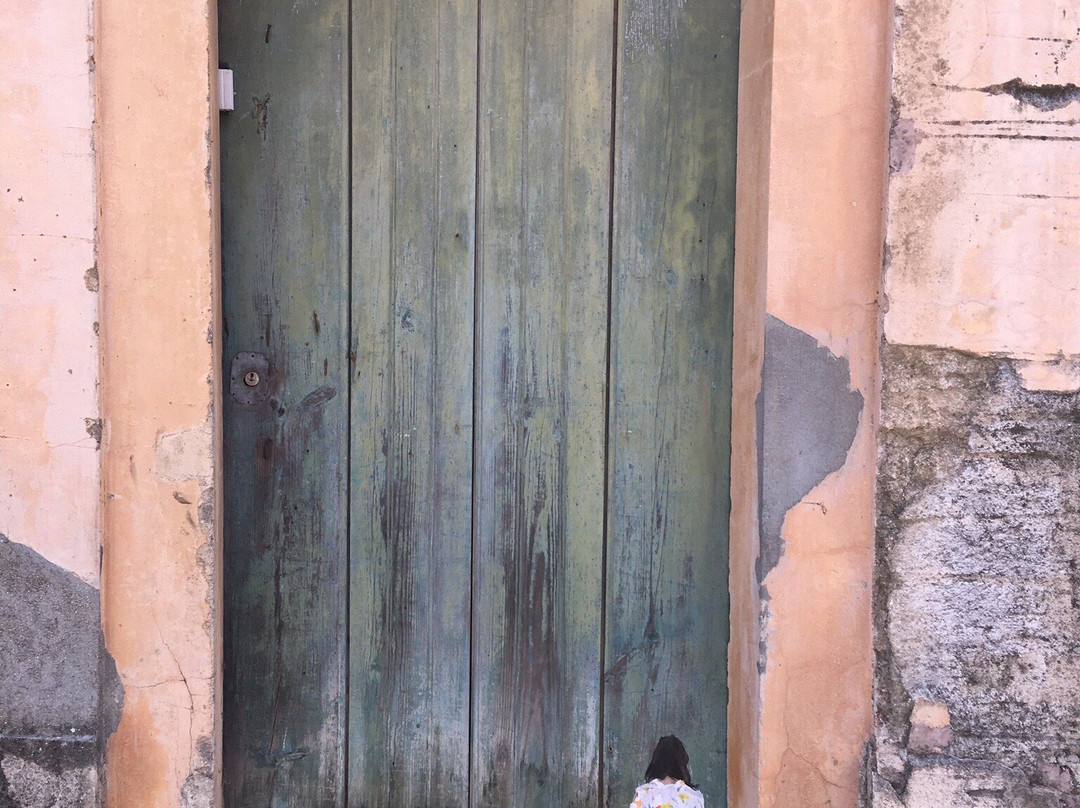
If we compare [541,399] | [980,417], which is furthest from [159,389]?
[980,417]

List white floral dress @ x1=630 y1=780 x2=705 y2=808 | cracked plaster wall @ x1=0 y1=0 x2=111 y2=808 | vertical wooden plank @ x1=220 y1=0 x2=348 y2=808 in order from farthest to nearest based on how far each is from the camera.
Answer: vertical wooden plank @ x1=220 y1=0 x2=348 y2=808
white floral dress @ x1=630 y1=780 x2=705 y2=808
cracked plaster wall @ x1=0 y1=0 x2=111 y2=808

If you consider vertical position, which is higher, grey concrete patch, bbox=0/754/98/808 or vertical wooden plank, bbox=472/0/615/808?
vertical wooden plank, bbox=472/0/615/808

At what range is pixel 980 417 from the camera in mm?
1554

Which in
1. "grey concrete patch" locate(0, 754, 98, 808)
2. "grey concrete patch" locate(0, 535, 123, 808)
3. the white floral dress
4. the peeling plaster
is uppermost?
the peeling plaster

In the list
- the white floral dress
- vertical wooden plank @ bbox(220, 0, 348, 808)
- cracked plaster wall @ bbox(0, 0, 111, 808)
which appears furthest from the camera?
vertical wooden plank @ bbox(220, 0, 348, 808)

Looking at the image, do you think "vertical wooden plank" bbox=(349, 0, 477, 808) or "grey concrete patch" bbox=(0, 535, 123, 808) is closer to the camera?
"grey concrete patch" bbox=(0, 535, 123, 808)

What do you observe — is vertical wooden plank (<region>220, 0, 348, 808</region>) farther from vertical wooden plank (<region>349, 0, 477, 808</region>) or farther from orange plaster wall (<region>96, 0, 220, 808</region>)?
orange plaster wall (<region>96, 0, 220, 808</region>)

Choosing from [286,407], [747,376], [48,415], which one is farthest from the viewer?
[286,407]

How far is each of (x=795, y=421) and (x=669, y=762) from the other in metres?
0.73

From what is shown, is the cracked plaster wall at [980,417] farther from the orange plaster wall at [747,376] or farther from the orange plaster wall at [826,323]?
the orange plaster wall at [747,376]

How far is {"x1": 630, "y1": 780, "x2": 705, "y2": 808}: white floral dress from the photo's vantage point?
5.32 feet

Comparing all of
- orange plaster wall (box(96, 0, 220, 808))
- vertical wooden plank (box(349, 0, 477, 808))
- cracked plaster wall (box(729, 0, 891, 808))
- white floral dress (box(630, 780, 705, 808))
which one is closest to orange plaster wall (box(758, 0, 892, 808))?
cracked plaster wall (box(729, 0, 891, 808))

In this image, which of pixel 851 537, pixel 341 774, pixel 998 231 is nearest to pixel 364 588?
pixel 341 774

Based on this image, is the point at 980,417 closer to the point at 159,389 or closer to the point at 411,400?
the point at 411,400
